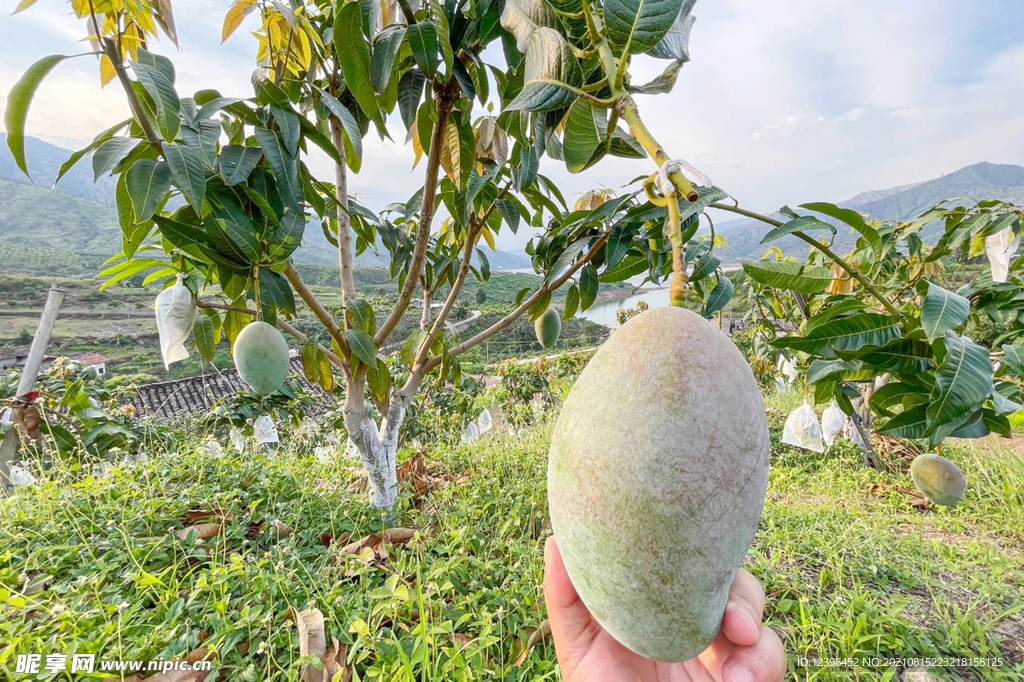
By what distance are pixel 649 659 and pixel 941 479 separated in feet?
3.93

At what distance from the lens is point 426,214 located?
1.48 m

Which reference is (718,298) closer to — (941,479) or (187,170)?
(187,170)

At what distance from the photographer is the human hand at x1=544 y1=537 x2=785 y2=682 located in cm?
60

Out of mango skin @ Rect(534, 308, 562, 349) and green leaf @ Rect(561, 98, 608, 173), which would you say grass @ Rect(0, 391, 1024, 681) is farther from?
green leaf @ Rect(561, 98, 608, 173)

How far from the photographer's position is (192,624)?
1.28 metres

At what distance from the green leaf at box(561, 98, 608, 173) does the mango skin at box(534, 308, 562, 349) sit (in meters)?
1.18

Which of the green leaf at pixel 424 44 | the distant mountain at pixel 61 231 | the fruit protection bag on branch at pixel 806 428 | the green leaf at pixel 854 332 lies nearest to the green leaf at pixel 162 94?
the green leaf at pixel 424 44

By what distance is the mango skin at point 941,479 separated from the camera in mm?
1339

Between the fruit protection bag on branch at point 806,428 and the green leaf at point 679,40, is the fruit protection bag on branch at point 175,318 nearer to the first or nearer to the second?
the green leaf at point 679,40

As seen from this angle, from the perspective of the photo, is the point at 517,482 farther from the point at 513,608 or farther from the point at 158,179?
the point at 158,179

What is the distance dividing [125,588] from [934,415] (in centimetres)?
215

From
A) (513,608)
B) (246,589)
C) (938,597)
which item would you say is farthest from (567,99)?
(938,597)

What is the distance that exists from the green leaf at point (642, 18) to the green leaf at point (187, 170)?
75 centimetres

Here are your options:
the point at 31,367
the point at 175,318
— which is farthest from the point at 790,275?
the point at 31,367
